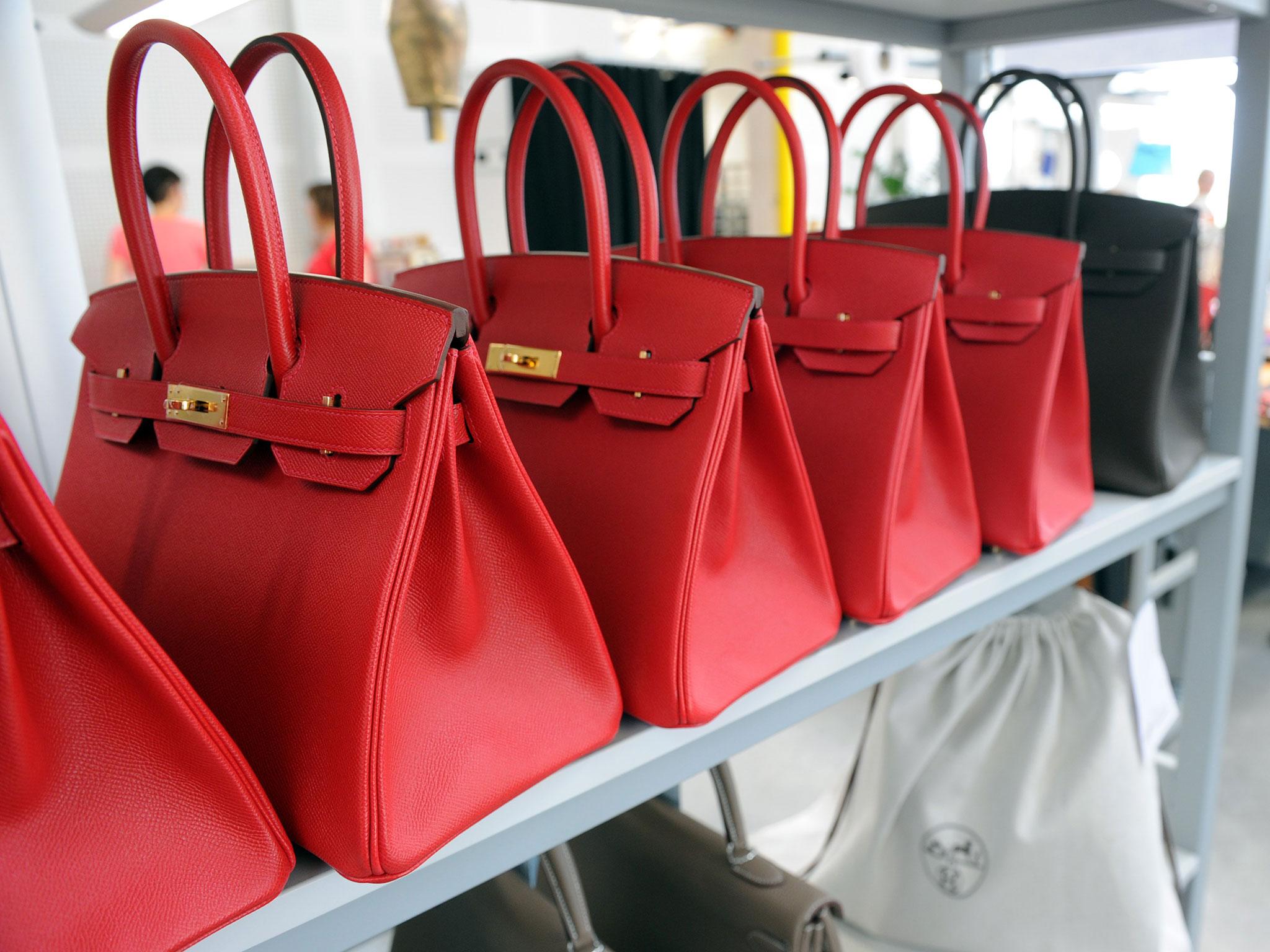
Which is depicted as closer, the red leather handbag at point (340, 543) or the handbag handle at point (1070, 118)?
the red leather handbag at point (340, 543)

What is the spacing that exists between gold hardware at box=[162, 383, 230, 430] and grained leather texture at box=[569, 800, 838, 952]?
1.73 ft

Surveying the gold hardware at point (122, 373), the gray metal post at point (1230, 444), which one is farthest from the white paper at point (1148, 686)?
the gold hardware at point (122, 373)

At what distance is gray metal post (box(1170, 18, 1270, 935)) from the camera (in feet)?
3.18

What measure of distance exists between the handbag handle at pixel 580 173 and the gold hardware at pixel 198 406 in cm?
18

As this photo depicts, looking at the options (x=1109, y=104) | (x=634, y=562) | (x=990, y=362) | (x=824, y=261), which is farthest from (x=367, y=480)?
(x=1109, y=104)

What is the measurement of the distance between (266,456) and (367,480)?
0.08 m

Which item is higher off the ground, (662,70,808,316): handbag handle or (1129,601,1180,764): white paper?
(662,70,808,316): handbag handle

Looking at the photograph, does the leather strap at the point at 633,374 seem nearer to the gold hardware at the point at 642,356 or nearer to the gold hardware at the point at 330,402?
the gold hardware at the point at 642,356

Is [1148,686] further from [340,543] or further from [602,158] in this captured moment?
[602,158]

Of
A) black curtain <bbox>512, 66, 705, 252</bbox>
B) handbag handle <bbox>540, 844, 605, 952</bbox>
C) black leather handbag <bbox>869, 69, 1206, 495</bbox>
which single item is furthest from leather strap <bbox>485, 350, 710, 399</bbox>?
black curtain <bbox>512, 66, 705, 252</bbox>

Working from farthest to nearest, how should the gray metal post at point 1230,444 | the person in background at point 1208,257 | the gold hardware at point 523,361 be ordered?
the person in background at point 1208,257
the gray metal post at point 1230,444
the gold hardware at point 523,361

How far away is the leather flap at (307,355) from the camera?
42cm

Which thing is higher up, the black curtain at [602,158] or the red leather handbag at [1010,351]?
the black curtain at [602,158]

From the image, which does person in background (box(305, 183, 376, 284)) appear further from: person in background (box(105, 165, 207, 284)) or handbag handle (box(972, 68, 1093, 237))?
handbag handle (box(972, 68, 1093, 237))
